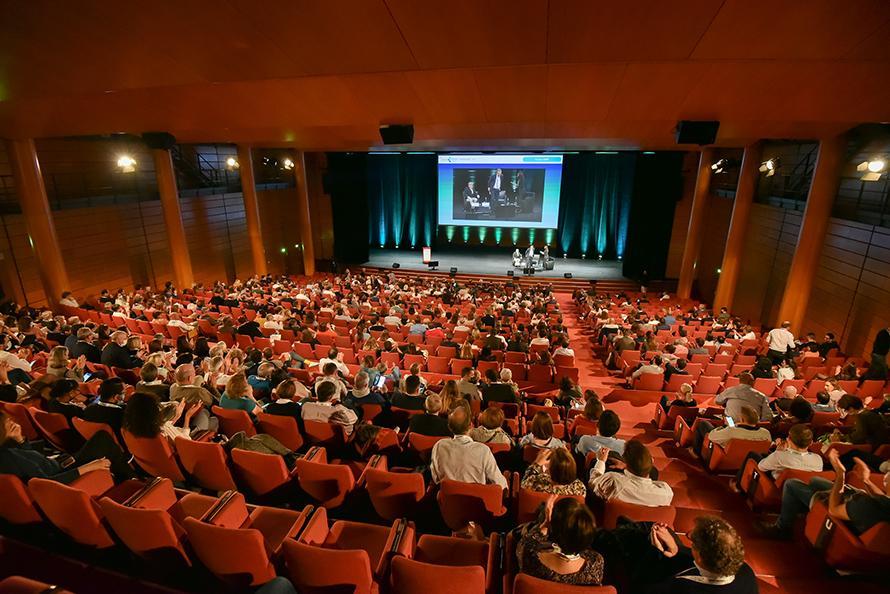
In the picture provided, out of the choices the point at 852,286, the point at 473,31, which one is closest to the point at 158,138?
the point at 473,31

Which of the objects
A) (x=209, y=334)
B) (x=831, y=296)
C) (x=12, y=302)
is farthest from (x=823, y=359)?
(x=12, y=302)

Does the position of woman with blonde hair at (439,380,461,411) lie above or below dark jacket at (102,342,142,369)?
above

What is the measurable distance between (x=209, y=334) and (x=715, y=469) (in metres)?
8.97

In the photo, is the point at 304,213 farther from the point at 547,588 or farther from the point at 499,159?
the point at 547,588

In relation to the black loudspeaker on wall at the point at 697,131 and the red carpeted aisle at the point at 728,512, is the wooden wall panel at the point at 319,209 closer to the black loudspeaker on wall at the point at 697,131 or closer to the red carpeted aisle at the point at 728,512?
the black loudspeaker on wall at the point at 697,131

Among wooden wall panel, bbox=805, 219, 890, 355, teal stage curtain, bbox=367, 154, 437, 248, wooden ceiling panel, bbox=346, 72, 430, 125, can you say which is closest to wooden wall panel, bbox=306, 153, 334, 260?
teal stage curtain, bbox=367, 154, 437, 248

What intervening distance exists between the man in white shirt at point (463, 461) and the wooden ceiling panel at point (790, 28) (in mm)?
3482

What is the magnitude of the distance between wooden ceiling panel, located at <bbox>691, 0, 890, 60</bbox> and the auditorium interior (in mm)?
28

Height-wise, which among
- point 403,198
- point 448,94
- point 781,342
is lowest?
point 781,342

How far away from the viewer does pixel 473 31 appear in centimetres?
333

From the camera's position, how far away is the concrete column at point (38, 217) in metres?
10.2

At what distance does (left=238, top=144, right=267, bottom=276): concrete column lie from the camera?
53.5ft

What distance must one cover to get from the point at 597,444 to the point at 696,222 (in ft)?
49.7

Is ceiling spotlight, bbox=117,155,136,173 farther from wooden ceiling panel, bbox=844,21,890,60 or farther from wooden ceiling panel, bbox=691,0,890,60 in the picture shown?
wooden ceiling panel, bbox=844,21,890,60
